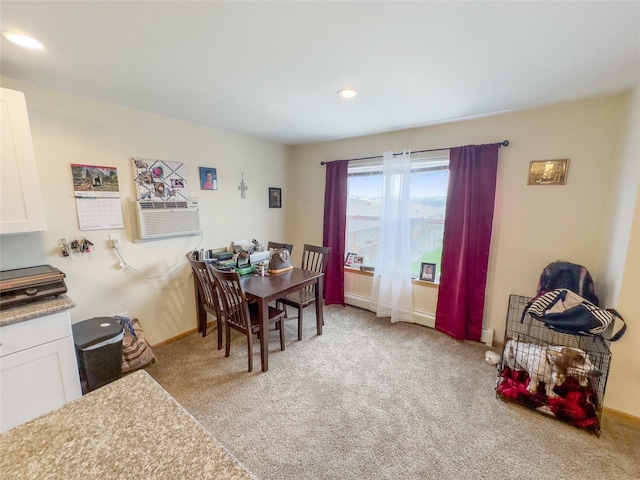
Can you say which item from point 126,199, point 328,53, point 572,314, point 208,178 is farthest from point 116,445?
Answer: point 208,178

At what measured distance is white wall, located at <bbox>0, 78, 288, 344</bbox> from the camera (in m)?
1.92

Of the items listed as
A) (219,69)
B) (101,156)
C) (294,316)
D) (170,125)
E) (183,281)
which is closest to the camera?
(219,69)

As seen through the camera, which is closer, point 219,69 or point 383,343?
point 219,69

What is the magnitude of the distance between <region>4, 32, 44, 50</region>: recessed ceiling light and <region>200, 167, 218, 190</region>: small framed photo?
146 centimetres

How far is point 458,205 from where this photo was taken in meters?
2.64

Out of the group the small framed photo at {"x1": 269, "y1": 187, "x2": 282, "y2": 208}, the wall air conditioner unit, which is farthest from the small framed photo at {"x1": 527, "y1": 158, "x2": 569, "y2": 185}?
the wall air conditioner unit

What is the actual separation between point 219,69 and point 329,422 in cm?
235

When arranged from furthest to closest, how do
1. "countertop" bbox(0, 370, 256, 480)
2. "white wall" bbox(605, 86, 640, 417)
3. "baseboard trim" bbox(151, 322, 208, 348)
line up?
1. "baseboard trim" bbox(151, 322, 208, 348)
2. "white wall" bbox(605, 86, 640, 417)
3. "countertop" bbox(0, 370, 256, 480)

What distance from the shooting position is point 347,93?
195 centimetres

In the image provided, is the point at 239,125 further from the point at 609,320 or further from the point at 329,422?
the point at 609,320

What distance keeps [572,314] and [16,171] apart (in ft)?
Result: 11.9

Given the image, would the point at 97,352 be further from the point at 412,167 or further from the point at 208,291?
the point at 412,167

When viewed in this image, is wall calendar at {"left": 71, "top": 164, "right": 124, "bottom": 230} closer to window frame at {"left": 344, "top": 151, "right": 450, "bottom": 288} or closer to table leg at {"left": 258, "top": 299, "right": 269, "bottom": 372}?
table leg at {"left": 258, "top": 299, "right": 269, "bottom": 372}

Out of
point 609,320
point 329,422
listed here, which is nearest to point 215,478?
point 329,422
